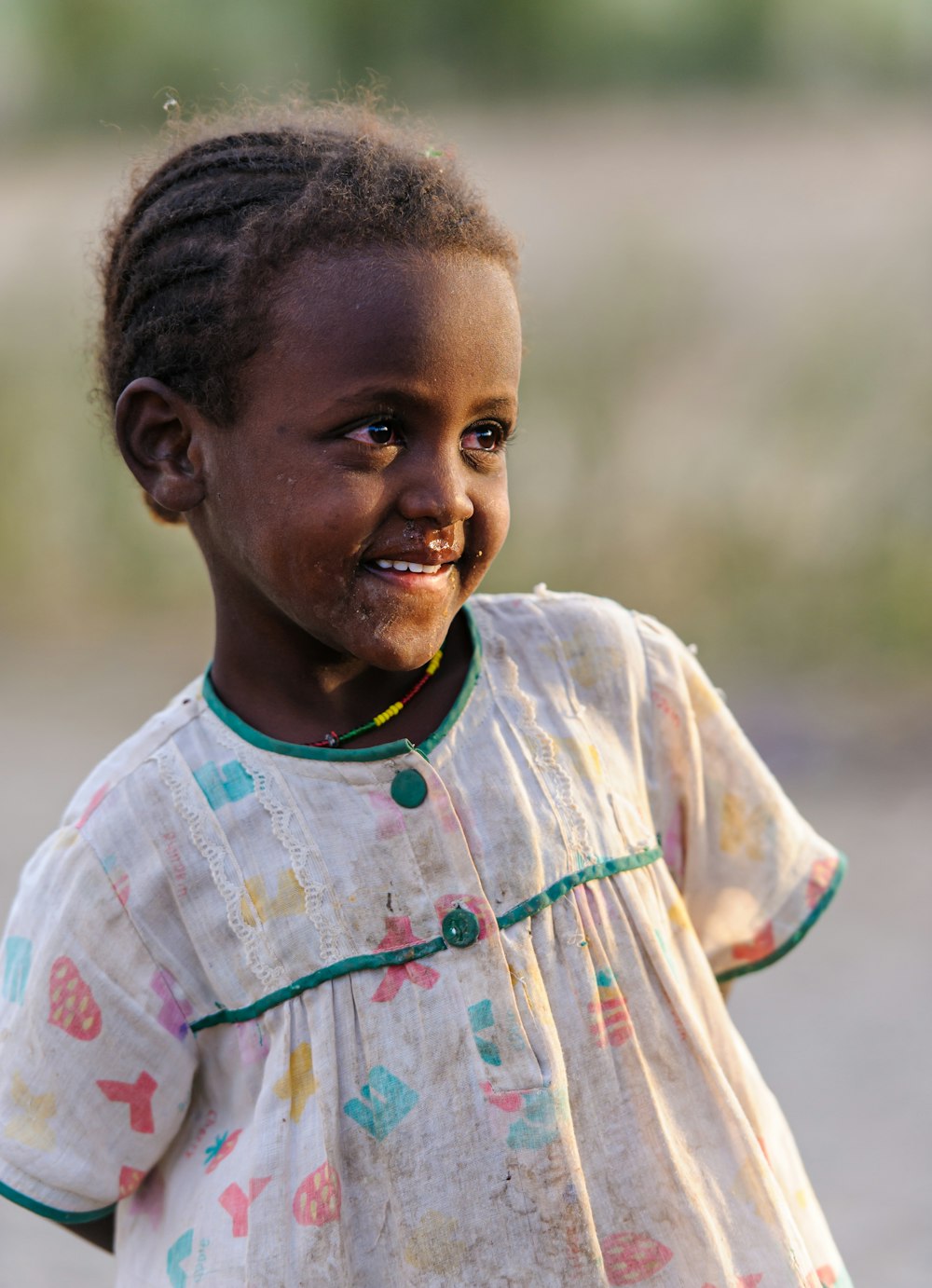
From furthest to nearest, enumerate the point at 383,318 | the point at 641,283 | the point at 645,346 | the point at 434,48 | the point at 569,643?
the point at 434,48 → the point at 641,283 → the point at 645,346 → the point at 569,643 → the point at 383,318

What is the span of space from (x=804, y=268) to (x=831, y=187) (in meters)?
0.43

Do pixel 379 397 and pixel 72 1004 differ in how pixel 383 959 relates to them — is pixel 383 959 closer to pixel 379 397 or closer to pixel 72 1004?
pixel 72 1004

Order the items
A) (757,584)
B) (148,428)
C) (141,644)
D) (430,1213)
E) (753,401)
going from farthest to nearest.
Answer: (141,644) < (753,401) < (757,584) < (148,428) < (430,1213)

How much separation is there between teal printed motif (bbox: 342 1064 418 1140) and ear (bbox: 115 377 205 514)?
0.56 metres

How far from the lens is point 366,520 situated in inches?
48.7

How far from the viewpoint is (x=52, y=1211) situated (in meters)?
1.34

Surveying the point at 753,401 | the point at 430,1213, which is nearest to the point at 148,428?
the point at 430,1213

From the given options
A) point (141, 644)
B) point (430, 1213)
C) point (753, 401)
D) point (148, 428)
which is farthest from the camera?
point (141, 644)

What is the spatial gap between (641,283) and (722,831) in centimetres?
460

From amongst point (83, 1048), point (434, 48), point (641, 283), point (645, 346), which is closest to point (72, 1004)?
point (83, 1048)

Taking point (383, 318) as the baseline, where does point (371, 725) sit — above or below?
below

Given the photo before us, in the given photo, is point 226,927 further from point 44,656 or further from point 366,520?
point 44,656

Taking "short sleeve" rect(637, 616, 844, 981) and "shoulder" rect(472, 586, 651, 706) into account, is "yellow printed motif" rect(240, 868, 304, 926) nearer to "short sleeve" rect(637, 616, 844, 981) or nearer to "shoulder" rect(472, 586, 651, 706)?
"shoulder" rect(472, 586, 651, 706)

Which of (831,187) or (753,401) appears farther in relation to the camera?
(831,187)
